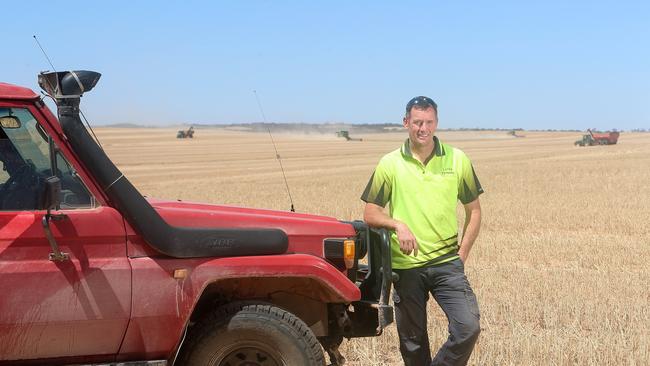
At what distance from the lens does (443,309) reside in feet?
14.6

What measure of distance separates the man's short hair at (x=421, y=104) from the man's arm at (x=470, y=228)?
68 centimetres

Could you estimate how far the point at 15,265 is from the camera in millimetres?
3514

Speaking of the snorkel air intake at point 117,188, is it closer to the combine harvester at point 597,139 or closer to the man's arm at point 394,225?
the man's arm at point 394,225

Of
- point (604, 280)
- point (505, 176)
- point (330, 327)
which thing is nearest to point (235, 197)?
point (505, 176)

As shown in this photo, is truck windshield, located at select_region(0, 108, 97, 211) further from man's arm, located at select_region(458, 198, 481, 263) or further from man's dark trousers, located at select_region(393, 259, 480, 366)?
man's arm, located at select_region(458, 198, 481, 263)

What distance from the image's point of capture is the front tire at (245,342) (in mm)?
3904

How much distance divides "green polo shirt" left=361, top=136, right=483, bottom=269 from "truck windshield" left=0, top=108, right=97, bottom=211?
1873mm

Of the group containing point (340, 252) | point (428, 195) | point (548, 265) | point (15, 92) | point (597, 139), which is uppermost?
point (15, 92)

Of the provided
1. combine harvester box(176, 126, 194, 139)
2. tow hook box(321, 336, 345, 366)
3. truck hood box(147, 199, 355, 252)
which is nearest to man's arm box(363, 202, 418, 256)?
truck hood box(147, 199, 355, 252)

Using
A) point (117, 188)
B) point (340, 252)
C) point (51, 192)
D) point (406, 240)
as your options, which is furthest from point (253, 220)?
point (51, 192)

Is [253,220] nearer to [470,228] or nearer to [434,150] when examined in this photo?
[434,150]

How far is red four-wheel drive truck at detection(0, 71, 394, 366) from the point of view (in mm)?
3555

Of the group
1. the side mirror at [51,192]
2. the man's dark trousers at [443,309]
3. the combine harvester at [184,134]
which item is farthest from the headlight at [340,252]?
the combine harvester at [184,134]

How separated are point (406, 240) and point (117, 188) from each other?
1718 millimetres
